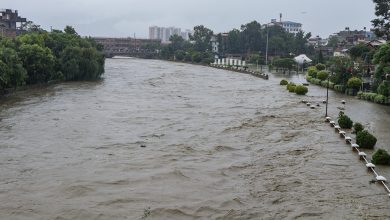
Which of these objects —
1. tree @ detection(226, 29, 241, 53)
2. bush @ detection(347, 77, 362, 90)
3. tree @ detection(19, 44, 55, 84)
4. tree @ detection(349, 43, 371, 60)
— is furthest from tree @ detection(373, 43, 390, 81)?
tree @ detection(226, 29, 241, 53)

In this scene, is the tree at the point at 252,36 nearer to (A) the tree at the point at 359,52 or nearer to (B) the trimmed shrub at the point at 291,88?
(A) the tree at the point at 359,52

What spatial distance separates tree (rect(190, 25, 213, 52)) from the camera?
440 feet

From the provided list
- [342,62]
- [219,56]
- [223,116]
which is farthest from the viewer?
[219,56]

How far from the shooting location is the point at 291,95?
1795 inches

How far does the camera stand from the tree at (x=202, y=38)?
134 meters

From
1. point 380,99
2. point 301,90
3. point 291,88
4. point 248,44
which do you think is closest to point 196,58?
point 248,44

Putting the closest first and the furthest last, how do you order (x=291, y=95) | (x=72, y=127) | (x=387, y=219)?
(x=387, y=219) → (x=72, y=127) → (x=291, y=95)

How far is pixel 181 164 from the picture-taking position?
1942 centimetres

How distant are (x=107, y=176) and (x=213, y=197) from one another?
4217 millimetres

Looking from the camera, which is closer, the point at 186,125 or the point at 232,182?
the point at 232,182

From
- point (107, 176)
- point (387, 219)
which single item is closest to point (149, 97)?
point (107, 176)

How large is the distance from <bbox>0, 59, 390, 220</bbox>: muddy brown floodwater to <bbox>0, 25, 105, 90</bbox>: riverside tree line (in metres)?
5.18

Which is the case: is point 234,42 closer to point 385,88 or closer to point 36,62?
point 36,62

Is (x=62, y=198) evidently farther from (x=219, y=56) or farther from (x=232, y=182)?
(x=219, y=56)
